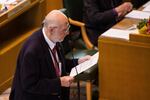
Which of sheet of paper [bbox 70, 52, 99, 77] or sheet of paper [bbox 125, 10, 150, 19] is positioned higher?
sheet of paper [bbox 125, 10, 150, 19]

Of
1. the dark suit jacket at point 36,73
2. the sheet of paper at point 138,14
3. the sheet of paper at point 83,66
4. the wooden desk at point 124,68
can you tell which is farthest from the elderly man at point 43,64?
the sheet of paper at point 138,14

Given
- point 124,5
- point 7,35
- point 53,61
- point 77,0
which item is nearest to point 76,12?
point 77,0

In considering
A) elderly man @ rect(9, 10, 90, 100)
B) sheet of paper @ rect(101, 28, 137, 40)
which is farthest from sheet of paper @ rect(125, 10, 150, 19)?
elderly man @ rect(9, 10, 90, 100)

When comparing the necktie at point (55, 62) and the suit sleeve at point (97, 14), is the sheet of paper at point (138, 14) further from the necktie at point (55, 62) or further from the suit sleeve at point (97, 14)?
the necktie at point (55, 62)

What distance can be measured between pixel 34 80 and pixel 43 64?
0.42ft

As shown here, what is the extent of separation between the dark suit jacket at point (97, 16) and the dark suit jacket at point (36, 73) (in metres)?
1.13

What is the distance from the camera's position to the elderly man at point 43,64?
2779 mm

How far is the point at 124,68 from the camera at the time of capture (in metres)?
3.21

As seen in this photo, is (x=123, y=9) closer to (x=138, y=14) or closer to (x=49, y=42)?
(x=138, y=14)

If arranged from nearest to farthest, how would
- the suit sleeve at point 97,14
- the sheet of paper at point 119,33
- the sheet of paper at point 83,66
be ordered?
the sheet of paper at point 83,66, the sheet of paper at point 119,33, the suit sleeve at point 97,14

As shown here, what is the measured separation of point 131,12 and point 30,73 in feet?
4.58

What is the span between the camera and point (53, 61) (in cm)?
296

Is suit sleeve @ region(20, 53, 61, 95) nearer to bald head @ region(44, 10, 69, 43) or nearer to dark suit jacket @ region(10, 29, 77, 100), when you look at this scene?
dark suit jacket @ region(10, 29, 77, 100)

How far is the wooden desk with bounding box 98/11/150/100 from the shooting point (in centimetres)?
312
